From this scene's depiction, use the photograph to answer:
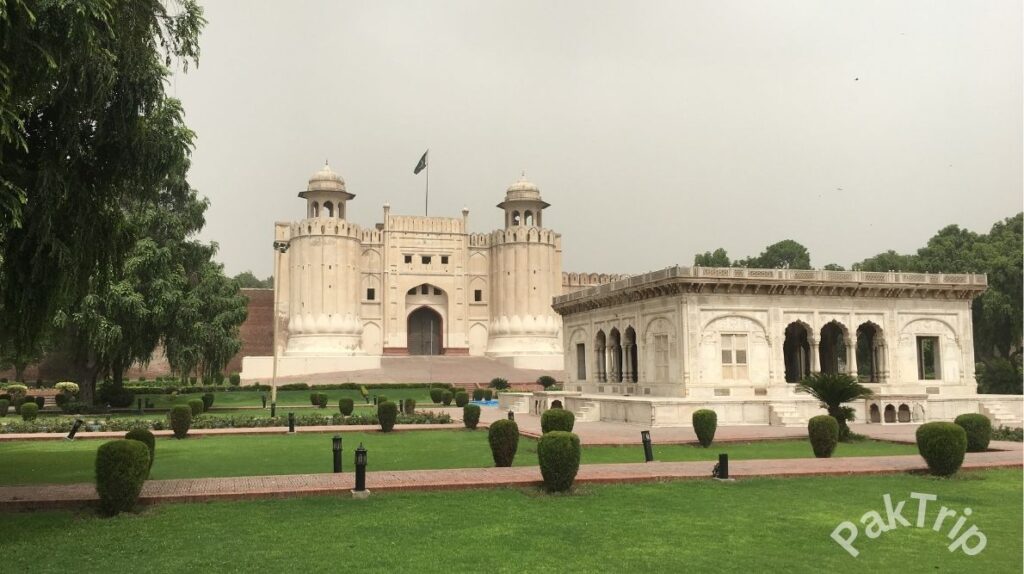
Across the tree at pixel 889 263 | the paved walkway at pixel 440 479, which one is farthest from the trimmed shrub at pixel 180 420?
the tree at pixel 889 263

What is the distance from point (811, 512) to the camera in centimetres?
973

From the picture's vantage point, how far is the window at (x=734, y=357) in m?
25.2

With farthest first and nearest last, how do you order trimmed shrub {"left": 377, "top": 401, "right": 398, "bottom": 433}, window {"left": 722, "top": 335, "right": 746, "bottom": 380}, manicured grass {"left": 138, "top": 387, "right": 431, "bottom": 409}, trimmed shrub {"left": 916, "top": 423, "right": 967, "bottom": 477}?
manicured grass {"left": 138, "top": 387, "right": 431, "bottom": 409} < window {"left": 722, "top": 335, "right": 746, "bottom": 380} < trimmed shrub {"left": 377, "top": 401, "right": 398, "bottom": 433} < trimmed shrub {"left": 916, "top": 423, "right": 967, "bottom": 477}

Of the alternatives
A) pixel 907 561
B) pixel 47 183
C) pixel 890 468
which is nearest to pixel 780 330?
pixel 890 468

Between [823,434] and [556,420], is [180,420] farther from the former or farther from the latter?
[823,434]

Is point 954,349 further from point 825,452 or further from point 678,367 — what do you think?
point 825,452

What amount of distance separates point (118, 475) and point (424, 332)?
49.6m

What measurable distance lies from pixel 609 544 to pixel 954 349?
24205mm

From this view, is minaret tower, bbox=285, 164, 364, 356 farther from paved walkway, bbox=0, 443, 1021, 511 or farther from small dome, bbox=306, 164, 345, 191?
paved walkway, bbox=0, 443, 1021, 511

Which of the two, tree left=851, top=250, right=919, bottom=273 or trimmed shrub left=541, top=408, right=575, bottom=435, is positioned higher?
tree left=851, top=250, right=919, bottom=273

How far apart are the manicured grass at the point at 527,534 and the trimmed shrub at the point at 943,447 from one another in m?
0.84
